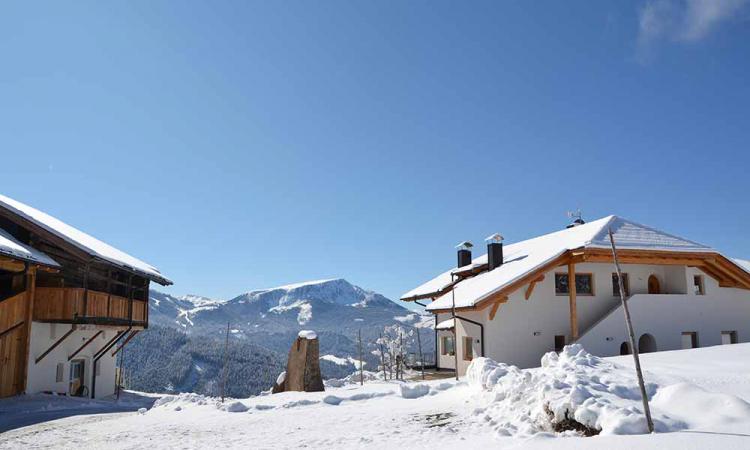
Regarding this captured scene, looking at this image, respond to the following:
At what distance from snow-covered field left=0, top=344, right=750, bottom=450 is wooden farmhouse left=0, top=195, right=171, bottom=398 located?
20.7 ft

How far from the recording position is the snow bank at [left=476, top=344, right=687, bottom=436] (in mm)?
6148

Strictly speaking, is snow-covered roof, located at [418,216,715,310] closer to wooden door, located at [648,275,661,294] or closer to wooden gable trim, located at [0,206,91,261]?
wooden door, located at [648,275,661,294]

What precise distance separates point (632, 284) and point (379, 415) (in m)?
16.6

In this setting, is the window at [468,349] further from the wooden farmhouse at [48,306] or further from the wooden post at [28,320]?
the wooden post at [28,320]

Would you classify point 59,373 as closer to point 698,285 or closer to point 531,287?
point 531,287

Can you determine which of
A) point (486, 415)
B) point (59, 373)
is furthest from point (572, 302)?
point (59, 373)

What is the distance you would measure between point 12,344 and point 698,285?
2517 cm

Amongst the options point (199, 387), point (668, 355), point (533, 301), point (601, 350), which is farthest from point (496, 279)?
point (199, 387)

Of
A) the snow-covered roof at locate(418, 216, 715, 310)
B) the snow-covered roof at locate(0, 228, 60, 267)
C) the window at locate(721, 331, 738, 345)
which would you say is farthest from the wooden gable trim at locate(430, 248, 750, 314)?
the snow-covered roof at locate(0, 228, 60, 267)

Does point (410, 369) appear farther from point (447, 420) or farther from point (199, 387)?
point (199, 387)

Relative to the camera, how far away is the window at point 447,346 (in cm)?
2579

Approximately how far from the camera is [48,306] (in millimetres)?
18266

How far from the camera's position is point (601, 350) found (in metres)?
20.3

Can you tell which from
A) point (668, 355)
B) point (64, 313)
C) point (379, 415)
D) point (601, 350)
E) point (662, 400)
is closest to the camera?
point (662, 400)
